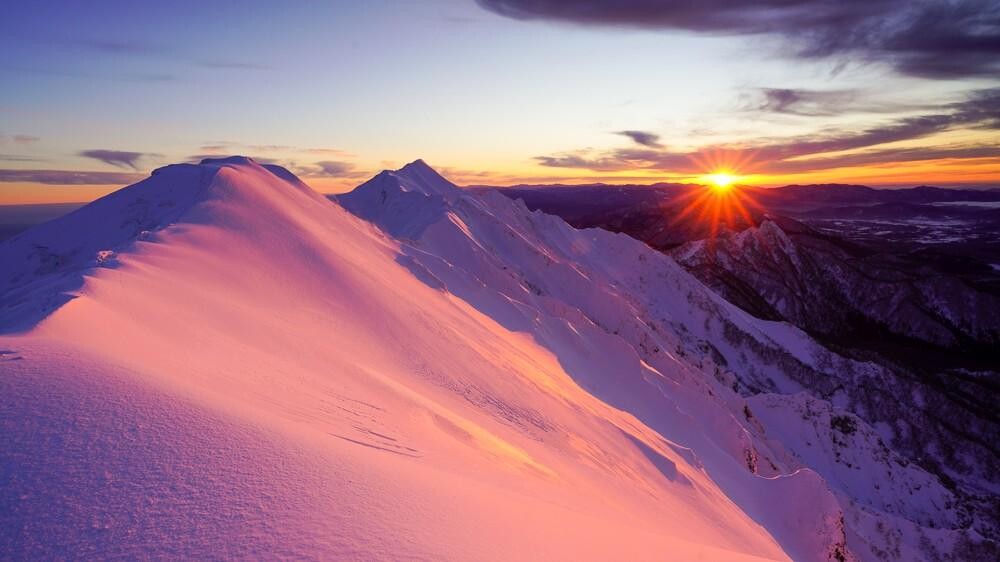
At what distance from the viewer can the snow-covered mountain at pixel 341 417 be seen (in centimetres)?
613

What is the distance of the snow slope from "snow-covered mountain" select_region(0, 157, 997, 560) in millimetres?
48

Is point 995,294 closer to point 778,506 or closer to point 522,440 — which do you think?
point 778,506

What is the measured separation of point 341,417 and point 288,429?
283cm

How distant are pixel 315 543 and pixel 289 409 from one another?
4.97 meters

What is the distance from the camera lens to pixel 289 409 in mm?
10297

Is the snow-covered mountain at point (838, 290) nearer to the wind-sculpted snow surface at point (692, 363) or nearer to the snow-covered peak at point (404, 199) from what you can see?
the wind-sculpted snow surface at point (692, 363)

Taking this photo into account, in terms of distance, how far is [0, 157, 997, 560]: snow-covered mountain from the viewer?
20.1ft

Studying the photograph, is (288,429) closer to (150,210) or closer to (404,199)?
(150,210)

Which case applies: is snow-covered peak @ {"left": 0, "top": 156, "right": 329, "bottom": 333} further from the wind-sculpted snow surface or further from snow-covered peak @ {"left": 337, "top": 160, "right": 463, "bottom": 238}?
snow-covered peak @ {"left": 337, "top": 160, "right": 463, "bottom": 238}

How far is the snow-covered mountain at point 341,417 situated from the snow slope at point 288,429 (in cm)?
5

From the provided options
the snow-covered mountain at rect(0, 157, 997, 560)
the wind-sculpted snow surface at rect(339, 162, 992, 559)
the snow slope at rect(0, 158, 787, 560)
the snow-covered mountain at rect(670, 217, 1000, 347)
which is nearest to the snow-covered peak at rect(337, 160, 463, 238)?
the wind-sculpted snow surface at rect(339, 162, 992, 559)

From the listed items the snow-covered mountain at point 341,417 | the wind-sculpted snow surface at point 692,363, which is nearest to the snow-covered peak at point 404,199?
the wind-sculpted snow surface at point 692,363

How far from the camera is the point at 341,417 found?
1125cm

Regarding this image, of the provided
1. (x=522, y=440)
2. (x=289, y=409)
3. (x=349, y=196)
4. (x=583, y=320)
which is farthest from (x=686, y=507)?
(x=349, y=196)
